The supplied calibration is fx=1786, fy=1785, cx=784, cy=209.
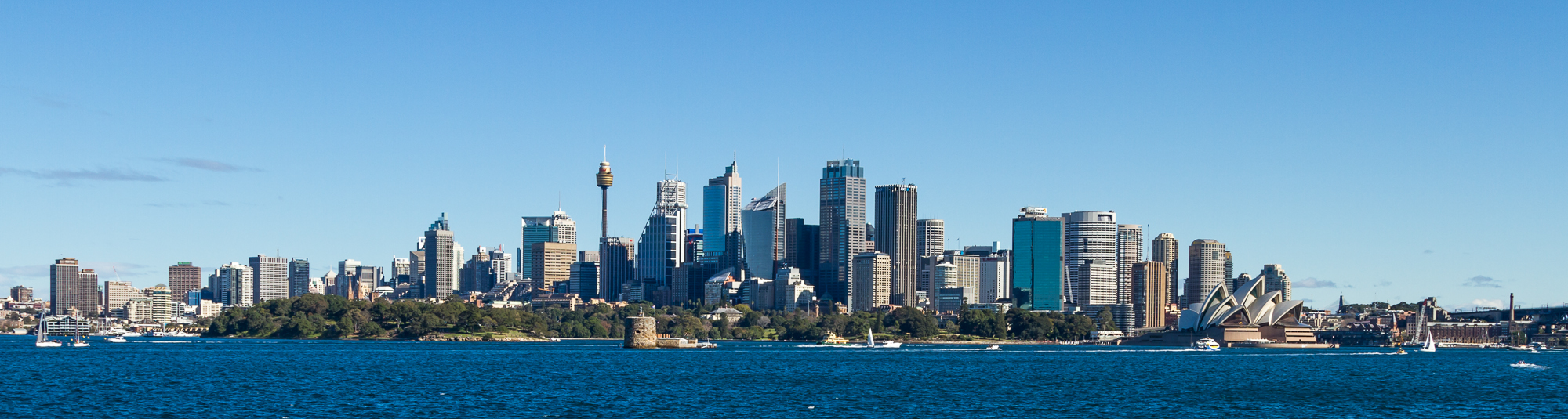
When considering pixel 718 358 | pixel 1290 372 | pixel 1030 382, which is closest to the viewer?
pixel 1030 382

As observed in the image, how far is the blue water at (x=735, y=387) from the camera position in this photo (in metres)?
84.6

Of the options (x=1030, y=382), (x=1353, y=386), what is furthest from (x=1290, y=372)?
(x=1030, y=382)

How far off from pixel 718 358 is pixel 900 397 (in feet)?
230

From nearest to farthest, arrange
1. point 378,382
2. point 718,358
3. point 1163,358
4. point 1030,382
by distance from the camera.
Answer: point 378,382 → point 1030,382 → point 718,358 → point 1163,358

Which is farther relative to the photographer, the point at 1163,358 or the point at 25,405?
the point at 1163,358

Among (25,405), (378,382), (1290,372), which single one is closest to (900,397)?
(378,382)

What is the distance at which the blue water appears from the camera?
3329 inches

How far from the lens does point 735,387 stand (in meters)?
106

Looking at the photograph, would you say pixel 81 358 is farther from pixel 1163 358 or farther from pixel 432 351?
pixel 1163 358

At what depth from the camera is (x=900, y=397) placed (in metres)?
96.0

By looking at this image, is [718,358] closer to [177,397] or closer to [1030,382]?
[1030,382]

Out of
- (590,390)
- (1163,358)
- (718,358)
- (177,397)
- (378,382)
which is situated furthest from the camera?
(1163,358)

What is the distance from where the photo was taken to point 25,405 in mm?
83062

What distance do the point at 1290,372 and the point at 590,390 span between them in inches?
2522
